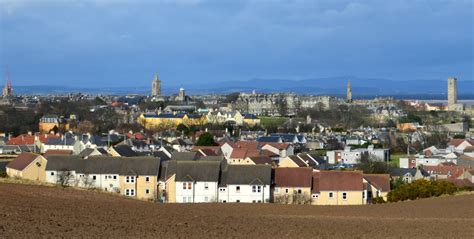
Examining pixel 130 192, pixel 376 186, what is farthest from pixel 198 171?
pixel 376 186

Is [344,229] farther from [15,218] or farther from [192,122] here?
[192,122]

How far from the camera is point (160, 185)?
119 feet

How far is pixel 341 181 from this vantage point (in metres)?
34.1

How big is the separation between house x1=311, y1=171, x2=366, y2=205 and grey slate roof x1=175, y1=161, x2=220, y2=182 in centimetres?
387

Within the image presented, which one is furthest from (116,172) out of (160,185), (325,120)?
(325,120)

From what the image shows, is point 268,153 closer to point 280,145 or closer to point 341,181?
point 280,145

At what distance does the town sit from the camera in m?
34.3

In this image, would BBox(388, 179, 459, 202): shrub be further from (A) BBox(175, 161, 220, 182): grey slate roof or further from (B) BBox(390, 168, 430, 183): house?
(B) BBox(390, 168, 430, 183): house

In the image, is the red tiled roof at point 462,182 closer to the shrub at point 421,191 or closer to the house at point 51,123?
the shrub at point 421,191

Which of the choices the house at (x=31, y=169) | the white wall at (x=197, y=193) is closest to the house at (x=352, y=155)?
the house at (x=31, y=169)

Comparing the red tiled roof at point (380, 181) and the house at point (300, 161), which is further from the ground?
the house at point (300, 161)

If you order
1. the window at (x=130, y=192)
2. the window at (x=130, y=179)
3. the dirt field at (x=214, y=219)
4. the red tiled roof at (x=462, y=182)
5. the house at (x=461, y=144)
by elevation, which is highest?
the house at (x=461, y=144)

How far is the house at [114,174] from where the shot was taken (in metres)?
36.2

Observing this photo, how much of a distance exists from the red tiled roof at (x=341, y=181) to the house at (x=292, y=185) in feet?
1.78
